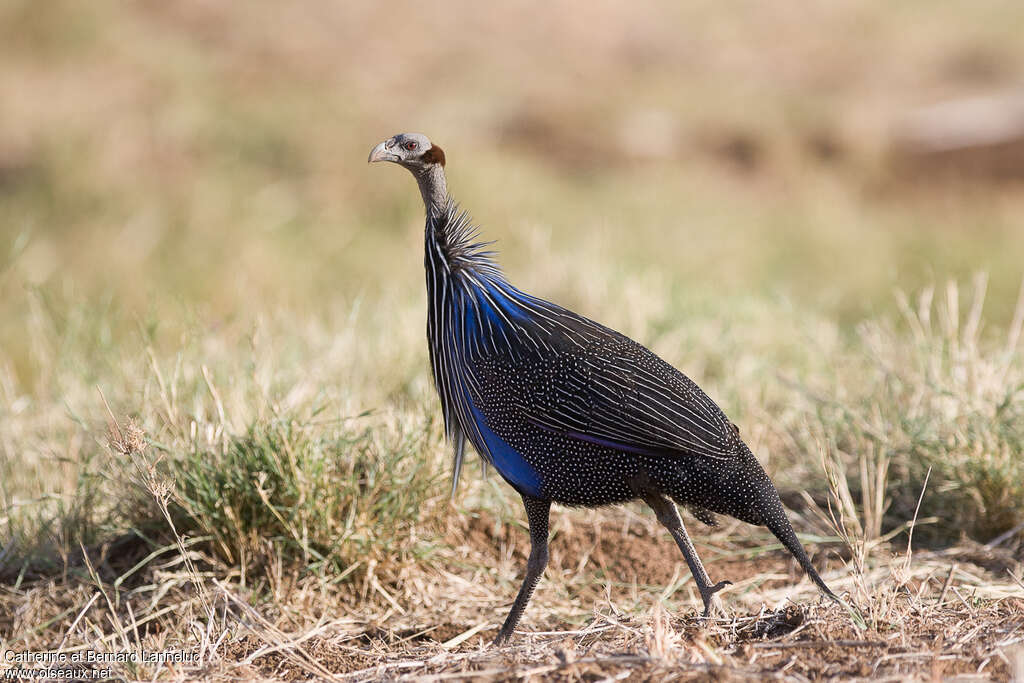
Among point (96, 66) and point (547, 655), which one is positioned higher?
point (96, 66)

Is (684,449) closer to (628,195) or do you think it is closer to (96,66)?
(628,195)

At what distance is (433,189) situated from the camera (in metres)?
3.17

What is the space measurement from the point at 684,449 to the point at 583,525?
1.13m

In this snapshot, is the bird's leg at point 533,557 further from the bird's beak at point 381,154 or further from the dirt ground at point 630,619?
the bird's beak at point 381,154

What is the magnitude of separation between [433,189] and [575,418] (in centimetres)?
85

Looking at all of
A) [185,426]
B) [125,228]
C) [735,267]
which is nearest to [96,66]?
[125,228]

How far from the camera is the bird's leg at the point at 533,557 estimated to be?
2.94 m

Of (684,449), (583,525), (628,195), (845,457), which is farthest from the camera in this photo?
(628,195)

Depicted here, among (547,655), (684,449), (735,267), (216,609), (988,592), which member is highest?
(735,267)

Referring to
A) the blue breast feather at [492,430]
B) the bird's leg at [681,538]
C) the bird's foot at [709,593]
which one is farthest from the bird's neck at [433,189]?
the bird's foot at [709,593]

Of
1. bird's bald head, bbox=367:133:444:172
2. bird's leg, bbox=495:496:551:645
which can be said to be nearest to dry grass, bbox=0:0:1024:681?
bird's leg, bbox=495:496:551:645

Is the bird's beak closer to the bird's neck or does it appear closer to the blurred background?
the bird's neck

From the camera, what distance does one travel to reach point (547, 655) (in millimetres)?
2539

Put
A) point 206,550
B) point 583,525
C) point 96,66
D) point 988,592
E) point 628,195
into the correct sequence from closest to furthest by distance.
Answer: point 988,592
point 206,550
point 583,525
point 628,195
point 96,66
